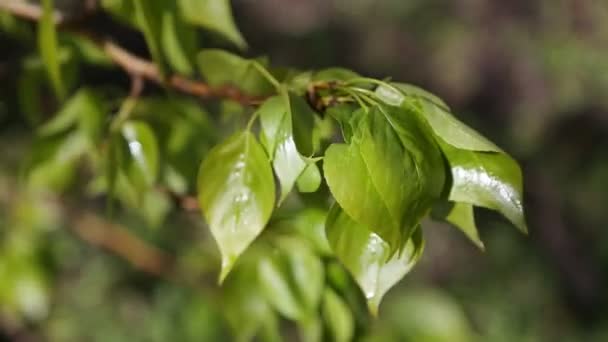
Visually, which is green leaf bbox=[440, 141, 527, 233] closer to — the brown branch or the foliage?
the foliage

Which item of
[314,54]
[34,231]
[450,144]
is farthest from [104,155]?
[314,54]

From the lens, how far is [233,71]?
0.58 meters

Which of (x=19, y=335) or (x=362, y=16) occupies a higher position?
(x=362, y=16)

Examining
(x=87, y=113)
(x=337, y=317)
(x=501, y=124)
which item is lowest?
(x=501, y=124)

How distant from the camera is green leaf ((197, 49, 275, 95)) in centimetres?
57

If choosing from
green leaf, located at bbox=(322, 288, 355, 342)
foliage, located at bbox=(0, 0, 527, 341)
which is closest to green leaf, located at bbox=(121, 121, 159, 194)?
foliage, located at bbox=(0, 0, 527, 341)

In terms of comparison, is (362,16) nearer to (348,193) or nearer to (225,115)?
(225,115)

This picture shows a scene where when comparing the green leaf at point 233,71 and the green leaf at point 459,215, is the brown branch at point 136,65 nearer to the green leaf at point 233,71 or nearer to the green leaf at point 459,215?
the green leaf at point 233,71

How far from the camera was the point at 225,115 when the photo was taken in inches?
25.1

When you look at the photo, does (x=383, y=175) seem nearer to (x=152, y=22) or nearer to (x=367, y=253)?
(x=367, y=253)

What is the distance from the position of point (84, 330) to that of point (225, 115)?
102cm

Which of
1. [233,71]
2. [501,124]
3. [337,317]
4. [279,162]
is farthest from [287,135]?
[501,124]

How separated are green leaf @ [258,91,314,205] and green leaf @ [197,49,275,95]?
8cm

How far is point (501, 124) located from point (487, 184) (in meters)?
1.45
